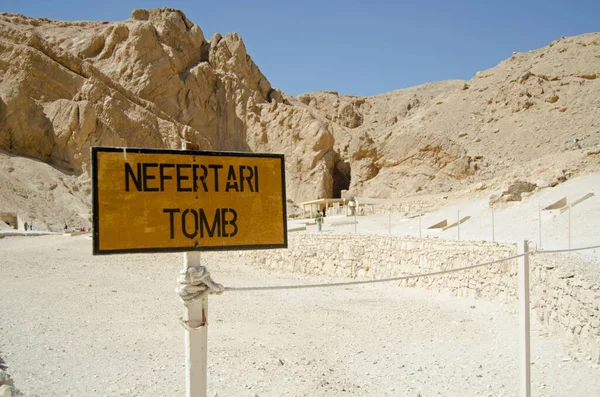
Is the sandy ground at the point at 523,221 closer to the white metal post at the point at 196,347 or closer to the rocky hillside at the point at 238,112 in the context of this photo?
the white metal post at the point at 196,347

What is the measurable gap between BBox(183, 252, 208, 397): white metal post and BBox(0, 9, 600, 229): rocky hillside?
33.1 metres

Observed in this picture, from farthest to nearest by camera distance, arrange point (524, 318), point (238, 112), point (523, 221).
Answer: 1. point (238, 112)
2. point (523, 221)
3. point (524, 318)

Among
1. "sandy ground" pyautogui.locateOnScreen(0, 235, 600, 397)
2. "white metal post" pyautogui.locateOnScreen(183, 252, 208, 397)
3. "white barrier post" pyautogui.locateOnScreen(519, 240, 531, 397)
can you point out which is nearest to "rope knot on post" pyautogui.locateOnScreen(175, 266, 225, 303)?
"white metal post" pyautogui.locateOnScreen(183, 252, 208, 397)

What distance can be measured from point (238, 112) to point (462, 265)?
44868 millimetres

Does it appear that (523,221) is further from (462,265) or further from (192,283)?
(192,283)

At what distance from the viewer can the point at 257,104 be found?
55.7 meters

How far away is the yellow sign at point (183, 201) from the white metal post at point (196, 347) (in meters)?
0.27

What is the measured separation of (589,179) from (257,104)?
132ft

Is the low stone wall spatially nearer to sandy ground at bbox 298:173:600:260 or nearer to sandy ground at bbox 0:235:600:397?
sandy ground at bbox 0:235:600:397

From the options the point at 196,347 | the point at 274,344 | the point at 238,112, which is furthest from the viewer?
the point at 238,112

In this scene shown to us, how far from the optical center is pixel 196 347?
282 centimetres

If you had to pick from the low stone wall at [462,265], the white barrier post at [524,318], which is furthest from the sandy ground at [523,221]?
the white barrier post at [524,318]

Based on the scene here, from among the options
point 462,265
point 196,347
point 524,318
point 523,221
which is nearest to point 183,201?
point 196,347

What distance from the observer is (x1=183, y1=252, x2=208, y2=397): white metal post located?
2.79 meters
